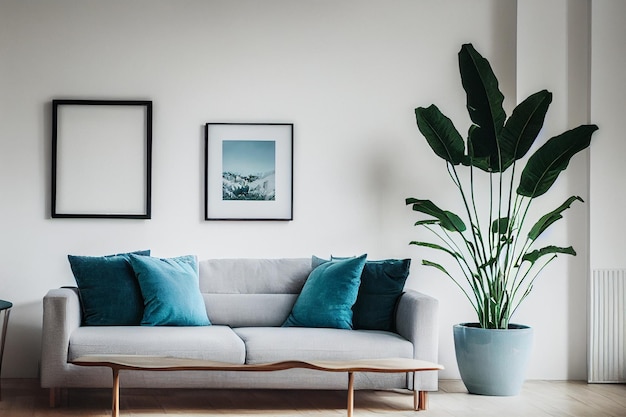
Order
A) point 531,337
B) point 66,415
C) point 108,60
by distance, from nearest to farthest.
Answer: point 66,415
point 531,337
point 108,60

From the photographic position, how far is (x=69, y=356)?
177 inches

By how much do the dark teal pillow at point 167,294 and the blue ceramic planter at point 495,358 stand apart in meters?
1.54

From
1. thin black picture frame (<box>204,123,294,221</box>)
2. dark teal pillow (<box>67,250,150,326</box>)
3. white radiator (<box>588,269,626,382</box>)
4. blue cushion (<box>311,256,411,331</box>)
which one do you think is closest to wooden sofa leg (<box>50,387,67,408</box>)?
dark teal pillow (<box>67,250,150,326</box>)

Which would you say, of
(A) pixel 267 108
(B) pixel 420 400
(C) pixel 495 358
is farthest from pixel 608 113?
(B) pixel 420 400

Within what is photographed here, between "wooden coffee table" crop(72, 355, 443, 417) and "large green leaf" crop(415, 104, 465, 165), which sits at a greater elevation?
"large green leaf" crop(415, 104, 465, 165)

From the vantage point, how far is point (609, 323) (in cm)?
555

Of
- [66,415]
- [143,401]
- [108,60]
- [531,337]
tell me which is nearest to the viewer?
[66,415]

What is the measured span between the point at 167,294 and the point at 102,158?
3.70 ft

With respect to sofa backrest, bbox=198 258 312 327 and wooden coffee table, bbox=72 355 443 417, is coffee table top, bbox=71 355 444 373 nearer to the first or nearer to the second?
wooden coffee table, bbox=72 355 443 417

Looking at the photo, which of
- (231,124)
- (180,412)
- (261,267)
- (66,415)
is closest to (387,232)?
(261,267)

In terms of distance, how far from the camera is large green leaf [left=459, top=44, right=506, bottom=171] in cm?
505

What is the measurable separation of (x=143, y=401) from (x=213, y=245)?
46.6 inches

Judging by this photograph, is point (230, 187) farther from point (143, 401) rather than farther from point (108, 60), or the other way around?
point (143, 401)

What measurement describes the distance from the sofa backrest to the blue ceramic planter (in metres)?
1.06
